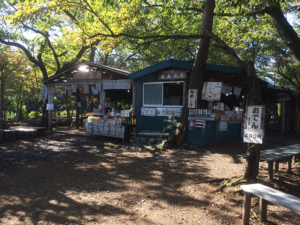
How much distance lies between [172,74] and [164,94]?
3.27 feet

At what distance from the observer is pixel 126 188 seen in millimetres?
4770

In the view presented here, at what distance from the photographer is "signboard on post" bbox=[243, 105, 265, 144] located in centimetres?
378

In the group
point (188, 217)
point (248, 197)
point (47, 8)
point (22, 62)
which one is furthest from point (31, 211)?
point (22, 62)

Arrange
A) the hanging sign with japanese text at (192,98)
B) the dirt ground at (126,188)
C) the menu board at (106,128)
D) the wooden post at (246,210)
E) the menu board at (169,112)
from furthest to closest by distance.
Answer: the menu board at (106,128)
the menu board at (169,112)
the hanging sign with japanese text at (192,98)
the dirt ground at (126,188)
the wooden post at (246,210)

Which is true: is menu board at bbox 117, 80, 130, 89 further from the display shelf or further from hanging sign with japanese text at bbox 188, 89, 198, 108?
hanging sign with japanese text at bbox 188, 89, 198, 108

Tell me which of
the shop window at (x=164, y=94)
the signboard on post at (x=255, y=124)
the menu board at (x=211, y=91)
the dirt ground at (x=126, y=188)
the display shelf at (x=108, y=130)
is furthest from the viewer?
the display shelf at (x=108, y=130)

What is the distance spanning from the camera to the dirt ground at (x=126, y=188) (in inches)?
139

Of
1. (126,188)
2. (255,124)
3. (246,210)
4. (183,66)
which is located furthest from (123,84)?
Result: (246,210)

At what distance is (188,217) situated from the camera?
139 inches

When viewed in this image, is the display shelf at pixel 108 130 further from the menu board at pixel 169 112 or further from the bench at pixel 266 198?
the bench at pixel 266 198

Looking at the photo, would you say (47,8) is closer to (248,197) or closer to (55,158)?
(55,158)

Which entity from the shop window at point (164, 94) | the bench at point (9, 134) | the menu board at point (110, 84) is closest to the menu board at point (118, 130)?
the shop window at point (164, 94)

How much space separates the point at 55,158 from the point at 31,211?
12.9 feet

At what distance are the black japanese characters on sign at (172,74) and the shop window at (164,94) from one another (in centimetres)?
31
